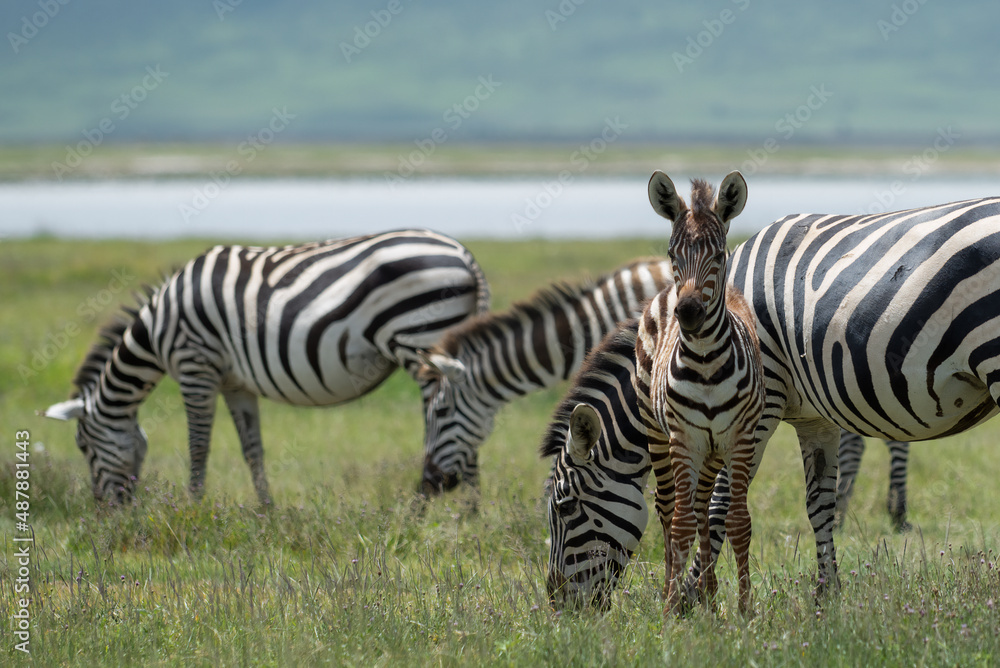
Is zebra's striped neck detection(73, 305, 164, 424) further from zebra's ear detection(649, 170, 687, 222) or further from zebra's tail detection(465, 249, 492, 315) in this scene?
zebra's ear detection(649, 170, 687, 222)

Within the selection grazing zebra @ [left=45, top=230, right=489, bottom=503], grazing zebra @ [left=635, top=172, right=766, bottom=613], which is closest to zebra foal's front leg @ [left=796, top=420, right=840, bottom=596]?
grazing zebra @ [left=635, top=172, right=766, bottom=613]

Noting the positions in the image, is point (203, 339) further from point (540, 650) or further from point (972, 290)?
point (972, 290)

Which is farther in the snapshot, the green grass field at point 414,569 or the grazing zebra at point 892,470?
the grazing zebra at point 892,470

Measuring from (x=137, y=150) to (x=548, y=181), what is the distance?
206 feet

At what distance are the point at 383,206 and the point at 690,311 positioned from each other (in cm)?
5188

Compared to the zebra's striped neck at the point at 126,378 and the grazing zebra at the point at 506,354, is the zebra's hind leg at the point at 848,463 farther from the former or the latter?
the zebra's striped neck at the point at 126,378

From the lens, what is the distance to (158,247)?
93.9 feet

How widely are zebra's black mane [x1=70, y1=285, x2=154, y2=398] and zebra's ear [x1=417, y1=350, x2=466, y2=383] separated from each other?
304cm

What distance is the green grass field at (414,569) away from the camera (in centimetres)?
455

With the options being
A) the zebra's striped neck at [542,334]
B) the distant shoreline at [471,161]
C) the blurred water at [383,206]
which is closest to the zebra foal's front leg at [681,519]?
the zebra's striped neck at [542,334]

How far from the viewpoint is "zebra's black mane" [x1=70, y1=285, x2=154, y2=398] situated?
33.0ft

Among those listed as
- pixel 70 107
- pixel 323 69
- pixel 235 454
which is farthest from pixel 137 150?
pixel 235 454

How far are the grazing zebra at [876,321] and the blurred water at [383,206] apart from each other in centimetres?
2725

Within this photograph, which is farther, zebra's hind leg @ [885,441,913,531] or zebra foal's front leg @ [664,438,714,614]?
zebra's hind leg @ [885,441,913,531]
